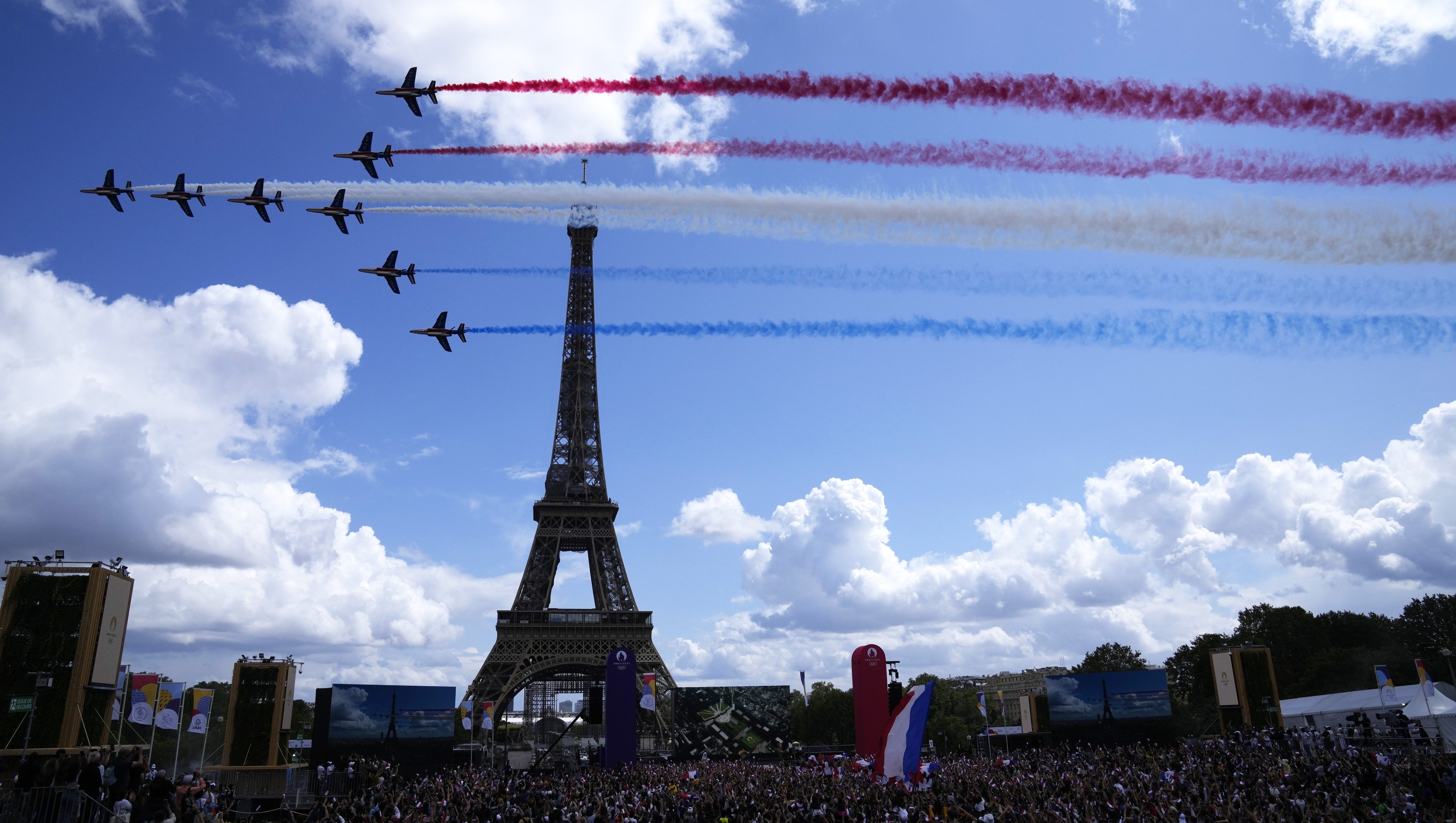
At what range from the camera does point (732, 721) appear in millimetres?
60188

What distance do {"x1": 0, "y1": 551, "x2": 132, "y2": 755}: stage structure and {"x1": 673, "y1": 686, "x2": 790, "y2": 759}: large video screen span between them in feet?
109

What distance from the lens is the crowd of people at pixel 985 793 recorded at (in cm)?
1906

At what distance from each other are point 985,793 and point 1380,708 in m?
33.5

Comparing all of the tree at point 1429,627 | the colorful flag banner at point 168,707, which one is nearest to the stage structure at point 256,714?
the colorful flag banner at point 168,707

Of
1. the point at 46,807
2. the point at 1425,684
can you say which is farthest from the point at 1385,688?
the point at 46,807

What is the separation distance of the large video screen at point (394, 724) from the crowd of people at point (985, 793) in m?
6.72

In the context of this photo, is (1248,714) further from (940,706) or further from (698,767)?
(940,706)

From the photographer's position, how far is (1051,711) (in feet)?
180

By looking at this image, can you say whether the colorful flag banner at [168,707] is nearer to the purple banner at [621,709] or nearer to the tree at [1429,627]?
the purple banner at [621,709]

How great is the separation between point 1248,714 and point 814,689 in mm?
85175

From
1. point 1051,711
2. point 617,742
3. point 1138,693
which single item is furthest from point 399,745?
point 1138,693

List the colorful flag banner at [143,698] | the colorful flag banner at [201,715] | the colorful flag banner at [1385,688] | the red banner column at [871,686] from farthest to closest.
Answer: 1. the colorful flag banner at [1385,688]
2. the colorful flag banner at [201,715]
3. the colorful flag banner at [143,698]
4. the red banner column at [871,686]

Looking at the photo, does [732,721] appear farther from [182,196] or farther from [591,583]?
[182,196]

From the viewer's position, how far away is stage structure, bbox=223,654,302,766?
47.5m
